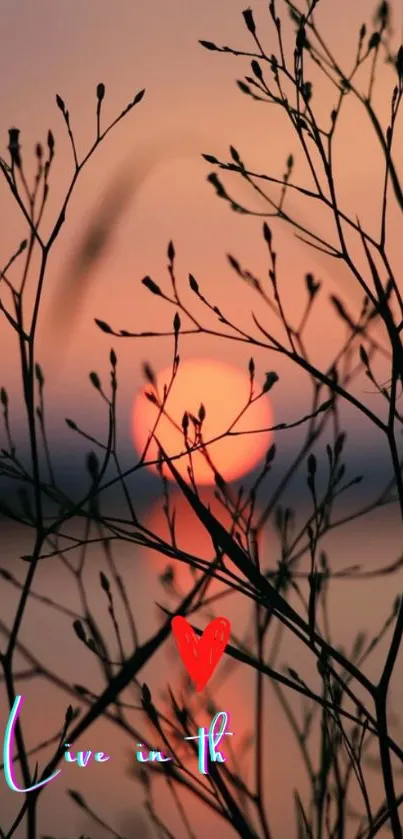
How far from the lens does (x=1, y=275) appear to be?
218 cm

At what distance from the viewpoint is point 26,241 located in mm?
2324

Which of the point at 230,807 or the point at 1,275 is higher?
the point at 1,275

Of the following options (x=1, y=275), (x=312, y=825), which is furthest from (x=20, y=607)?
(x=312, y=825)

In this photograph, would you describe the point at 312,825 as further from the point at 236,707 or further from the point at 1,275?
the point at 236,707

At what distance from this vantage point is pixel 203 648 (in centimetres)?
232

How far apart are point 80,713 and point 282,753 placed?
151 inches

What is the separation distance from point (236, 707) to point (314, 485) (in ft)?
12.6

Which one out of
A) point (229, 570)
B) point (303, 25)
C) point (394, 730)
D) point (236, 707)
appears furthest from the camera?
point (236, 707)

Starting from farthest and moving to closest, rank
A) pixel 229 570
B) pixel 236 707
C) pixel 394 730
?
pixel 236 707, pixel 394 730, pixel 229 570

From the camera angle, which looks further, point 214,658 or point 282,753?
point 282,753

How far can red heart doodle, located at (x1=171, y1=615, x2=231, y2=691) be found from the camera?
88.3 inches

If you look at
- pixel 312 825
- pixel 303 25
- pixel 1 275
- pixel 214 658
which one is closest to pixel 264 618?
pixel 214 658

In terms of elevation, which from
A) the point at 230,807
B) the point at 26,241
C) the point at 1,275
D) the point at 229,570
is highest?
the point at 26,241

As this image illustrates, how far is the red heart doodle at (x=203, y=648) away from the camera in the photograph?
2.24 m
